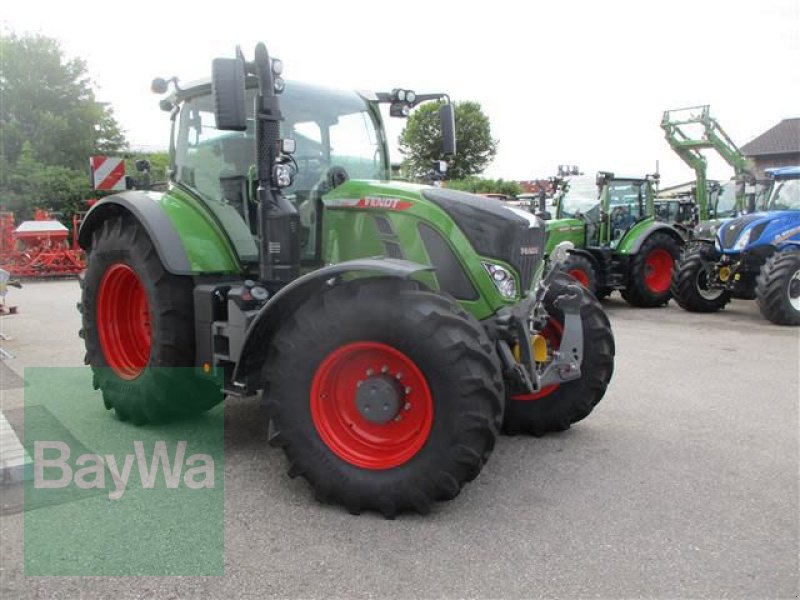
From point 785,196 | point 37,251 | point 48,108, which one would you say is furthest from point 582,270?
point 48,108

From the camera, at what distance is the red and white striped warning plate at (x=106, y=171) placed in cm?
1027

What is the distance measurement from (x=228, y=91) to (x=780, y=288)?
346 inches

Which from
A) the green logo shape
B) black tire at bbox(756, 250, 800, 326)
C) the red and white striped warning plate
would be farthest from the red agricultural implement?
black tire at bbox(756, 250, 800, 326)

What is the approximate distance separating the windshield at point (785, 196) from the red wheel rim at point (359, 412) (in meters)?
9.96

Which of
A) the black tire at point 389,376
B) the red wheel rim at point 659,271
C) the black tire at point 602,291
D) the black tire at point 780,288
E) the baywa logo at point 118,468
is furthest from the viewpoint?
the red wheel rim at point 659,271

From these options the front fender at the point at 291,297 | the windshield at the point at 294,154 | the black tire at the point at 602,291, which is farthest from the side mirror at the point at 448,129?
the black tire at the point at 602,291

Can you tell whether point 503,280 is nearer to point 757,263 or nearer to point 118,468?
point 118,468

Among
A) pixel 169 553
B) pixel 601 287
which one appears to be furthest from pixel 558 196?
pixel 169 553

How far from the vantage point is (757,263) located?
10500 mm

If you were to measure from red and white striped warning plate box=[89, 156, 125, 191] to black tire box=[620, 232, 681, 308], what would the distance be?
842cm

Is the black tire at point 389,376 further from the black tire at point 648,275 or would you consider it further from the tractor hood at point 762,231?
the black tire at point 648,275

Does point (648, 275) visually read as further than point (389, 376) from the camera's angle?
Yes

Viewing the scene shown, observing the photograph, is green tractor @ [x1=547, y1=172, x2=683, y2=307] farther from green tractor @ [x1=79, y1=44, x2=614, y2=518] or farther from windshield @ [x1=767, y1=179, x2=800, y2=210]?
green tractor @ [x1=79, y1=44, x2=614, y2=518]

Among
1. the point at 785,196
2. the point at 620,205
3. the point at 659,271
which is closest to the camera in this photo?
the point at 785,196
